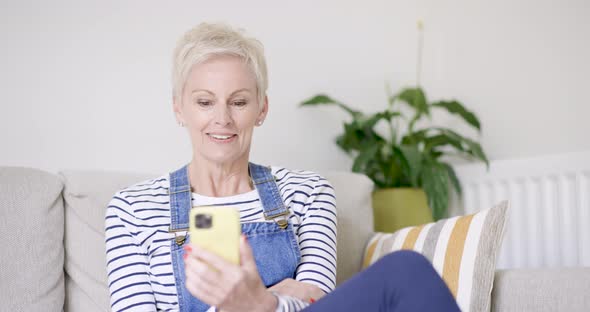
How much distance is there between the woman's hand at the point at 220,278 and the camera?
877 mm

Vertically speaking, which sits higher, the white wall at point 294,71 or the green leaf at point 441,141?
the white wall at point 294,71

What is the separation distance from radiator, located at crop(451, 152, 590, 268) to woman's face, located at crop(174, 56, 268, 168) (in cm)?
104

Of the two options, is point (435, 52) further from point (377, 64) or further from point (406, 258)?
point (406, 258)

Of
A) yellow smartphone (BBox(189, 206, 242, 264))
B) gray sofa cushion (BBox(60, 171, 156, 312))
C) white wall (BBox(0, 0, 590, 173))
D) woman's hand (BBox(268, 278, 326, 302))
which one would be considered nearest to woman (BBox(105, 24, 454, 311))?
woman's hand (BBox(268, 278, 326, 302))

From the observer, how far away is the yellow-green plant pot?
7.23 feet

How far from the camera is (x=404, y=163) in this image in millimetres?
2223

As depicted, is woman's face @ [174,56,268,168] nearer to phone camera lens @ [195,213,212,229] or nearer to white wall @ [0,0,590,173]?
phone camera lens @ [195,213,212,229]

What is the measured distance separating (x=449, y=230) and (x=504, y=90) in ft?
3.58

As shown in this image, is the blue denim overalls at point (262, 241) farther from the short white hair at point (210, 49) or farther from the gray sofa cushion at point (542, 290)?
the gray sofa cushion at point (542, 290)

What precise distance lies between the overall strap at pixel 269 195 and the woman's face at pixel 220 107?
0.29 ft

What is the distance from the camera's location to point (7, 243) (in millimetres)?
1370

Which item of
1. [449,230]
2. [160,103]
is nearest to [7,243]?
[160,103]

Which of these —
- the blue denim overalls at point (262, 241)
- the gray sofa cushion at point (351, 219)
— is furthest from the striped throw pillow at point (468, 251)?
the blue denim overalls at point (262, 241)

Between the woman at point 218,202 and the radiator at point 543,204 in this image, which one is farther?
the radiator at point 543,204
